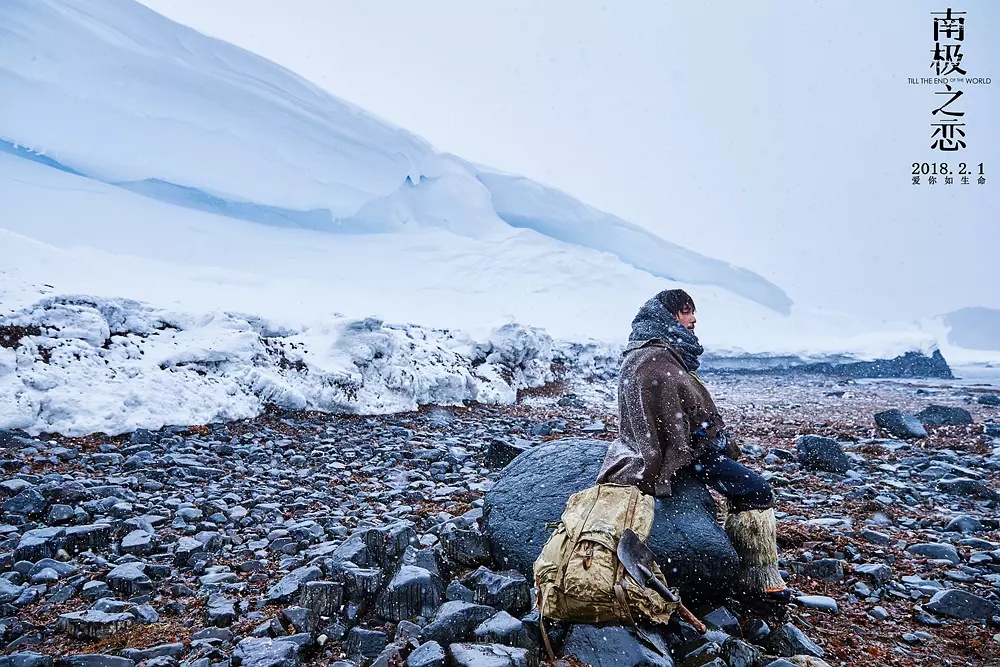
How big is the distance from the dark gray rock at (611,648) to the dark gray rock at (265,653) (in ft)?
4.46

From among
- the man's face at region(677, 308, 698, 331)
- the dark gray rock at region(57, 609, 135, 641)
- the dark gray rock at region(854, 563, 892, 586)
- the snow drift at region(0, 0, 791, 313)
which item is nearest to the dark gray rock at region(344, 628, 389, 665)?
the dark gray rock at region(57, 609, 135, 641)

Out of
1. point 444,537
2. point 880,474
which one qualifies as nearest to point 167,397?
point 444,537

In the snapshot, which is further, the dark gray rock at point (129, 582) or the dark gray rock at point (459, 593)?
the dark gray rock at point (129, 582)

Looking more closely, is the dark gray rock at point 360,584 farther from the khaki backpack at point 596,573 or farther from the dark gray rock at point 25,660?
the dark gray rock at point 25,660

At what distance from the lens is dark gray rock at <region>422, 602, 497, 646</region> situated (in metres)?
2.72

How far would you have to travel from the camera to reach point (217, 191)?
88.6 ft

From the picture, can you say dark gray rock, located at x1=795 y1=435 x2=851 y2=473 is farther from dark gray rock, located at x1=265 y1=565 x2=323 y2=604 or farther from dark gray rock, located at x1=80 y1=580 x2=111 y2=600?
dark gray rock, located at x1=80 y1=580 x2=111 y2=600

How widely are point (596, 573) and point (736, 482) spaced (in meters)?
1.19

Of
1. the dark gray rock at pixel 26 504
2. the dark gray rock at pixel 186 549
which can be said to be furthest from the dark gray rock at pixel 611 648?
the dark gray rock at pixel 26 504

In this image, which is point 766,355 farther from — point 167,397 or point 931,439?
point 167,397

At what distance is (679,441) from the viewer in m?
3.18

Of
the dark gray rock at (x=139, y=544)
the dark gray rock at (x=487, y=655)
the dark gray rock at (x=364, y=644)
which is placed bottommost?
the dark gray rock at (x=139, y=544)

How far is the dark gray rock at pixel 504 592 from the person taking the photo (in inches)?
123

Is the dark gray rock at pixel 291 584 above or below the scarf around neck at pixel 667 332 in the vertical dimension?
below
